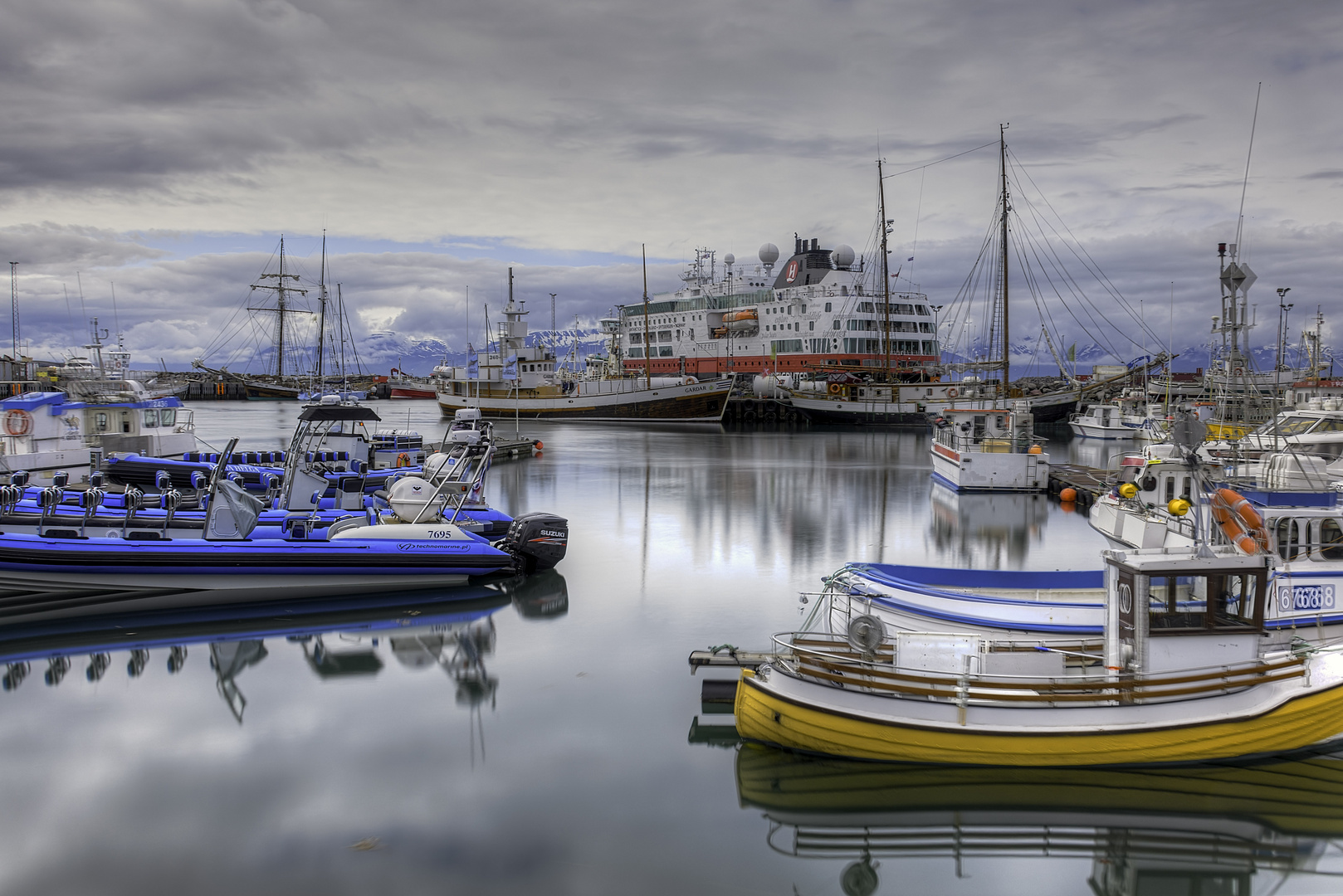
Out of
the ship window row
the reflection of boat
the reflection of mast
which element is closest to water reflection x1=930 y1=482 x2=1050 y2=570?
the ship window row

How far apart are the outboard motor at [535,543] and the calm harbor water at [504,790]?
1797 millimetres

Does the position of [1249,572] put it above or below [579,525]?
above

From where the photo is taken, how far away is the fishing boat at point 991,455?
2581 cm

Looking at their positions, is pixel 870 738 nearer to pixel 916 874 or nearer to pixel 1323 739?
pixel 916 874

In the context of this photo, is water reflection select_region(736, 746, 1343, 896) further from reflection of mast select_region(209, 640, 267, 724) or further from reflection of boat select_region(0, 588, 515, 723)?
reflection of mast select_region(209, 640, 267, 724)

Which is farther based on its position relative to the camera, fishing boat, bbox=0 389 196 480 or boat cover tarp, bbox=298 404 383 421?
fishing boat, bbox=0 389 196 480

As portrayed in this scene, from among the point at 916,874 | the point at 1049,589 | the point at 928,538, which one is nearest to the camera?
the point at 916,874

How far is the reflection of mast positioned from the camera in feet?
31.7

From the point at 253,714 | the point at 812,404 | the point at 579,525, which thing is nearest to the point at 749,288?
the point at 812,404

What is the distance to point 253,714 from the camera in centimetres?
930

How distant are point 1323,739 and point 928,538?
12080 millimetres

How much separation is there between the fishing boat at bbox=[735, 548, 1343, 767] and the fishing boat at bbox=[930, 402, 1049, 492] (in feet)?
60.7

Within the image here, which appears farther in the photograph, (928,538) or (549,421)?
(549,421)

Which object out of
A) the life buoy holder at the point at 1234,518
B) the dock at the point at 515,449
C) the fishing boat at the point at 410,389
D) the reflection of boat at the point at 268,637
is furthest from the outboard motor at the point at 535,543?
the fishing boat at the point at 410,389
